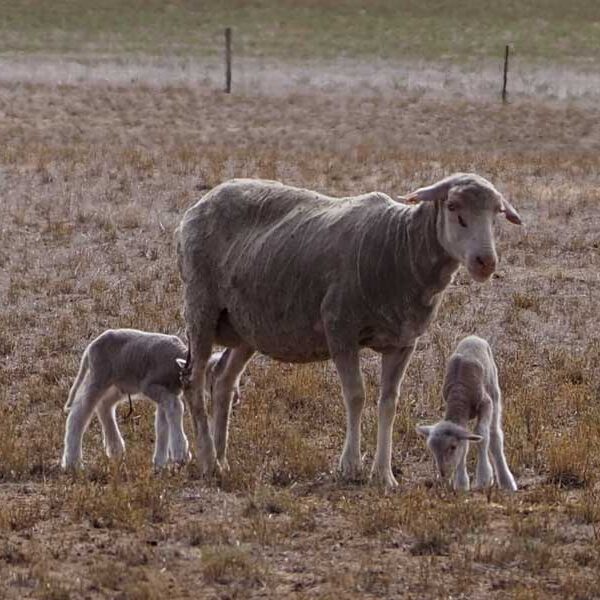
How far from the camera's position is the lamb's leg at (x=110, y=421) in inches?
418

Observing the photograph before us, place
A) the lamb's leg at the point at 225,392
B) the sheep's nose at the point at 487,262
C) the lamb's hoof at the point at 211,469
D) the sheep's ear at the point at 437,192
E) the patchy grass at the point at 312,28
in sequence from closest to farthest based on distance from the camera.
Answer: the sheep's nose at the point at 487,262, the sheep's ear at the point at 437,192, the lamb's hoof at the point at 211,469, the lamb's leg at the point at 225,392, the patchy grass at the point at 312,28

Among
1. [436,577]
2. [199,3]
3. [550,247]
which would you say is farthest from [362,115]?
[199,3]

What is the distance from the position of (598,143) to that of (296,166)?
454 inches

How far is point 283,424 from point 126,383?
1310 millimetres

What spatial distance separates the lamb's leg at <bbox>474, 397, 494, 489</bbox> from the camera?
31.0 feet

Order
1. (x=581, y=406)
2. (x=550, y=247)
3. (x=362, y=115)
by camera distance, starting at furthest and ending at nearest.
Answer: (x=362, y=115), (x=550, y=247), (x=581, y=406)

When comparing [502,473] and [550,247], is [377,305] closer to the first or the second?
[502,473]

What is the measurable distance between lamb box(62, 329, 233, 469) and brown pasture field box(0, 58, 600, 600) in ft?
0.74

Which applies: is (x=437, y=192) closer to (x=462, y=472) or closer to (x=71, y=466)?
(x=462, y=472)

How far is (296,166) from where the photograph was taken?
22.4 meters

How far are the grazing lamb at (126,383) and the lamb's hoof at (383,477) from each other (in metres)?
1.43

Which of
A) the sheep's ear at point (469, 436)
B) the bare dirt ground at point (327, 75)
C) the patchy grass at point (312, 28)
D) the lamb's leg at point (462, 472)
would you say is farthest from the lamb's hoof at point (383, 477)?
the patchy grass at point (312, 28)

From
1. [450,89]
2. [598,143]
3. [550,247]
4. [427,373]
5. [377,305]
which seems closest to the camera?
[377,305]

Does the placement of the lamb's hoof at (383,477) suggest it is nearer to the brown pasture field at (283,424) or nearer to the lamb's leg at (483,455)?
the brown pasture field at (283,424)
